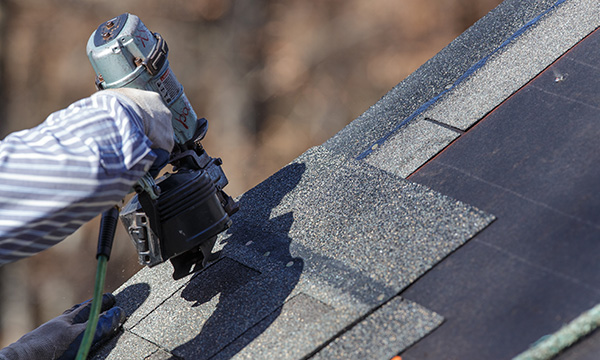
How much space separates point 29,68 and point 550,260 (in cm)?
931

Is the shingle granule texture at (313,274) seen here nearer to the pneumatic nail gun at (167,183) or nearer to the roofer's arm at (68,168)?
the pneumatic nail gun at (167,183)

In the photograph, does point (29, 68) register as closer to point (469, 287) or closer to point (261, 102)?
point (261, 102)

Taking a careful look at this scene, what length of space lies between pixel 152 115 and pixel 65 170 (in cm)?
46

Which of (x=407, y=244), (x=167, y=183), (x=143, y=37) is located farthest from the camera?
(x=143, y=37)

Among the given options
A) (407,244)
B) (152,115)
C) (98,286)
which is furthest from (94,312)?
(407,244)

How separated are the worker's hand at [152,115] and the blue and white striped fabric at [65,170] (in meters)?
0.11

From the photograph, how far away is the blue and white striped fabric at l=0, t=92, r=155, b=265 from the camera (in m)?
2.20

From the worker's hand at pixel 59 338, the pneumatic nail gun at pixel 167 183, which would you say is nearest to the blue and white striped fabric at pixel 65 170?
the pneumatic nail gun at pixel 167 183

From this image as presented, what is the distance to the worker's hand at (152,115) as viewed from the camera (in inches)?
99.7

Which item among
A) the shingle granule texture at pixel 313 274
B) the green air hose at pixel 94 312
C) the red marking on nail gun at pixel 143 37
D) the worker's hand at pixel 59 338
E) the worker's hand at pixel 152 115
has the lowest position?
the worker's hand at pixel 59 338

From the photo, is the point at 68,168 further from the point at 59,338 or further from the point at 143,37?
the point at 59,338

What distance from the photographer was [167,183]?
9.19 feet

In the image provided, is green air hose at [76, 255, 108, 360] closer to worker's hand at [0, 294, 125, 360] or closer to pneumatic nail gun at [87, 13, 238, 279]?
pneumatic nail gun at [87, 13, 238, 279]

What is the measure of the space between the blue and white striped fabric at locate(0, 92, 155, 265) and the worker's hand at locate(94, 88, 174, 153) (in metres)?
0.11
